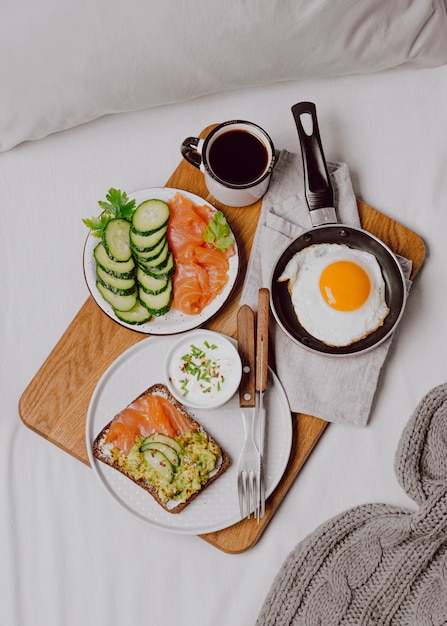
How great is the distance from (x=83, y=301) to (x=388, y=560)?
1176mm

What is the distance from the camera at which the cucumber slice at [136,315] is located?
6.29 ft

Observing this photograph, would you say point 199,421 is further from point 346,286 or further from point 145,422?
point 346,286

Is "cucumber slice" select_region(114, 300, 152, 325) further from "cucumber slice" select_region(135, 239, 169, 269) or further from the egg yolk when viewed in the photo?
the egg yolk

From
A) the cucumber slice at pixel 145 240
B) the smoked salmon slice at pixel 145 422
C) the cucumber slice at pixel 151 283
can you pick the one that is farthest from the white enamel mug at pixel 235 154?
the smoked salmon slice at pixel 145 422

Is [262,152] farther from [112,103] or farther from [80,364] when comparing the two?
[80,364]

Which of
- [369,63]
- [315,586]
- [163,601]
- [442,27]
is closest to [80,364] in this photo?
[163,601]

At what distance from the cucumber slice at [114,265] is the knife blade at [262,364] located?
37 cm

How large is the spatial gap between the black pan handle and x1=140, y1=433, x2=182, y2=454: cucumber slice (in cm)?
78

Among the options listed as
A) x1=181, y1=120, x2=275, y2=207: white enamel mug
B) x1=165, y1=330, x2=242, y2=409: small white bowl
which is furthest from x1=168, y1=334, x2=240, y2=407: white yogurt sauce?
x1=181, y1=120, x2=275, y2=207: white enamel mug

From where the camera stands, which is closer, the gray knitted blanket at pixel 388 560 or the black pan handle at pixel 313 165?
the gray knitted blanket at pixel 388 560

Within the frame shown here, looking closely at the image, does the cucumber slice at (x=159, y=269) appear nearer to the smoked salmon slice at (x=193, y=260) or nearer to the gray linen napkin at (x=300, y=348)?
the smoked salmon slice at (x=193, y=260)

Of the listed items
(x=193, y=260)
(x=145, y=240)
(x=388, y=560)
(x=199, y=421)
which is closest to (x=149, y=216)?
(x=145, y=240)

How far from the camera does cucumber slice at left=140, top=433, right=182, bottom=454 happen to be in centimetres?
187

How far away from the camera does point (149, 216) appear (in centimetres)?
193
